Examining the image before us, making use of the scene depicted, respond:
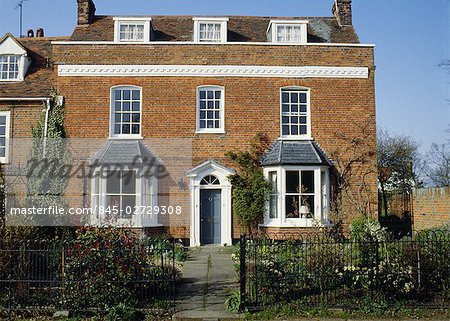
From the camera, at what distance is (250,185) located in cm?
1766

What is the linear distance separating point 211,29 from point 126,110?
5135 millimetres

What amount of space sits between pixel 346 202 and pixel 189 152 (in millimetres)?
6551

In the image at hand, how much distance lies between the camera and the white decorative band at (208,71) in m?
18.2

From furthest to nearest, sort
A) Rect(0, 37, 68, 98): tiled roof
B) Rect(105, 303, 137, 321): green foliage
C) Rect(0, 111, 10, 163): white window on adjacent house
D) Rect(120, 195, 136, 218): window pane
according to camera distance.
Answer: Rect(0, 37, 68, 98): tiled roof
Rect(0, 111, 10, 163): white window on adjacent house
Rect(120, 195, 136, 218): window pane
Rect(105, 303, 137, 321): green foliage

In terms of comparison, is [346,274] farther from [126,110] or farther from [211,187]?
[126,110]

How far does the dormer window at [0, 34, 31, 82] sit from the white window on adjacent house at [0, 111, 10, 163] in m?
1.91

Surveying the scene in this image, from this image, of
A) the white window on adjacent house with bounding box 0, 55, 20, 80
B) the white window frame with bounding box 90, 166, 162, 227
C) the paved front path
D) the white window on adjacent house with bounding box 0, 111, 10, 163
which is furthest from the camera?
the white window on adjacent house with bounding box 0, 55, 20, 80

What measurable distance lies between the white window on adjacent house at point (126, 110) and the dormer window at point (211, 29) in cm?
374

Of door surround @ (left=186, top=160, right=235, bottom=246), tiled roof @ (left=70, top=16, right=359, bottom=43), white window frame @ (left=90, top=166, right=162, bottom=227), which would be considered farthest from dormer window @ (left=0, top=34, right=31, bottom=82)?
door surround @ (left=186, top=160, right=235, bottom=246)

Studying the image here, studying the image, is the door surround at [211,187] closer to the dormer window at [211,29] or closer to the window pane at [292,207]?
the window pane at [292,207]

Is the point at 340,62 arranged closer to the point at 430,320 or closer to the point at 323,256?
the point at 323,256

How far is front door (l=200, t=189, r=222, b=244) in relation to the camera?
17.9 m

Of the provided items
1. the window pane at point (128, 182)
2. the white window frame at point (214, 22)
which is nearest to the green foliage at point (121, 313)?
the window pane at point (128, 182)

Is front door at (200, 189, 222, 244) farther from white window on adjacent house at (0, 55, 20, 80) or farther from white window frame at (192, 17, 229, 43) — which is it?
white window on adjacent house at (0, 55, 20, 80)
